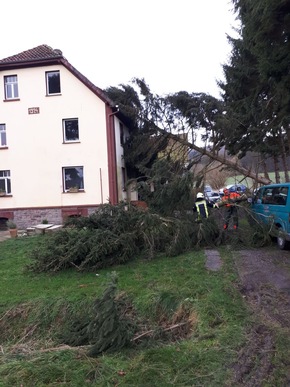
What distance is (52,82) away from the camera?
21.2 m

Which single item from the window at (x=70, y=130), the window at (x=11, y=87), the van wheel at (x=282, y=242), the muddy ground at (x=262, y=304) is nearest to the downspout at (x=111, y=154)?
the window at (x=70, y=130)

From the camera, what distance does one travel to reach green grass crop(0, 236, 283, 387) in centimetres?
368

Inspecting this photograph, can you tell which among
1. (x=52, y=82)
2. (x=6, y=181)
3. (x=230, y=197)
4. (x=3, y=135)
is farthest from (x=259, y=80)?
(x=6, y=181)

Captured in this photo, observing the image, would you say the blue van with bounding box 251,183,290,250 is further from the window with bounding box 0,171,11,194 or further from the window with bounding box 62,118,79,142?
the window with bounding box 0,171,11,194

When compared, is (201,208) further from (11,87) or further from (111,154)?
(11,87)

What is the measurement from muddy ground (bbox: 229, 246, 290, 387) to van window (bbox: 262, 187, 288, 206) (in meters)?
1.31

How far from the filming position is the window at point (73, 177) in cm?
2128

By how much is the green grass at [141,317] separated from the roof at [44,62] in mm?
12441

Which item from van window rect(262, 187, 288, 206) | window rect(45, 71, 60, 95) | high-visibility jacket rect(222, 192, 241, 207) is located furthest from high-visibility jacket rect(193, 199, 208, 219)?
window rect(45, 71, 60, 95)

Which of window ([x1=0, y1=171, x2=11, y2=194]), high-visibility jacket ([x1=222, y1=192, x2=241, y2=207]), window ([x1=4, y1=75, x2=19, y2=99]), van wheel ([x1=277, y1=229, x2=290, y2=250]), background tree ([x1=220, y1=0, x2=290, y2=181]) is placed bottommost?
van wheel ([x1=277, y1=229, x2=290, y2=250])

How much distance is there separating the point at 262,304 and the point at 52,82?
1867cm

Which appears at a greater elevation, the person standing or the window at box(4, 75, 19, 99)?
the window at box(4, 75, 19, 99)

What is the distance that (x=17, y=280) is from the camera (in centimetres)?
866

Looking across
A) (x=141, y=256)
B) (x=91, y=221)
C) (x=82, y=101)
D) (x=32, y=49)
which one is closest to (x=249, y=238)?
(x=141, y=256)
